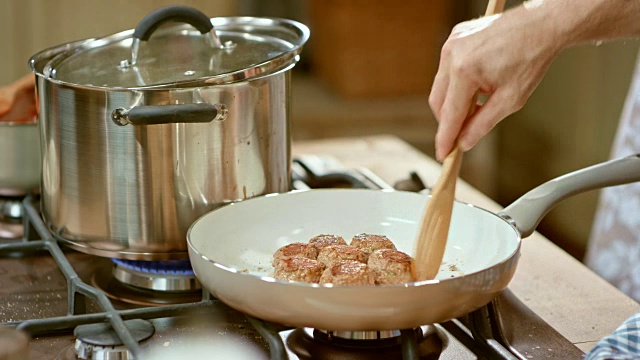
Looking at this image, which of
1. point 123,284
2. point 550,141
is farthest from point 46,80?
point 550,141

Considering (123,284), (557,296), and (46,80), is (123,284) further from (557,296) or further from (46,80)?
(557,296)

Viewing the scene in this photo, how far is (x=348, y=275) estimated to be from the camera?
0.78 meters

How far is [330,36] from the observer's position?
9.69ft

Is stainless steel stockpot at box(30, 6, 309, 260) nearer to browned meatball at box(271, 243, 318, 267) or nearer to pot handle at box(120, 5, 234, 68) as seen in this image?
pot handle at box(120, 5, 234, 68)

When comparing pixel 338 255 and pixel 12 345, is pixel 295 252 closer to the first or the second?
pixel 338 255

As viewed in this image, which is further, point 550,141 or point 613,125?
point 550,141

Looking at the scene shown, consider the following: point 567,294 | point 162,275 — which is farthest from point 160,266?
point 567,294

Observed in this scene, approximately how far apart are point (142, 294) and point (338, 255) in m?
0.25

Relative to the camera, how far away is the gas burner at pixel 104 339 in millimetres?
766

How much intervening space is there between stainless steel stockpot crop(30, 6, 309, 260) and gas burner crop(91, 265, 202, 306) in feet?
0.16

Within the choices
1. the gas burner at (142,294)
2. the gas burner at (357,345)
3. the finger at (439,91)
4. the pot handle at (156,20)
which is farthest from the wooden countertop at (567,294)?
the pot handle at (156,20)

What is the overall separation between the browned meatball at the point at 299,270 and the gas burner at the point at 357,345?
0.22ft

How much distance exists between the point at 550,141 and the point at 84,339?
2.45m

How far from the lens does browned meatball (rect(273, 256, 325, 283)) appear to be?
2.62ft
